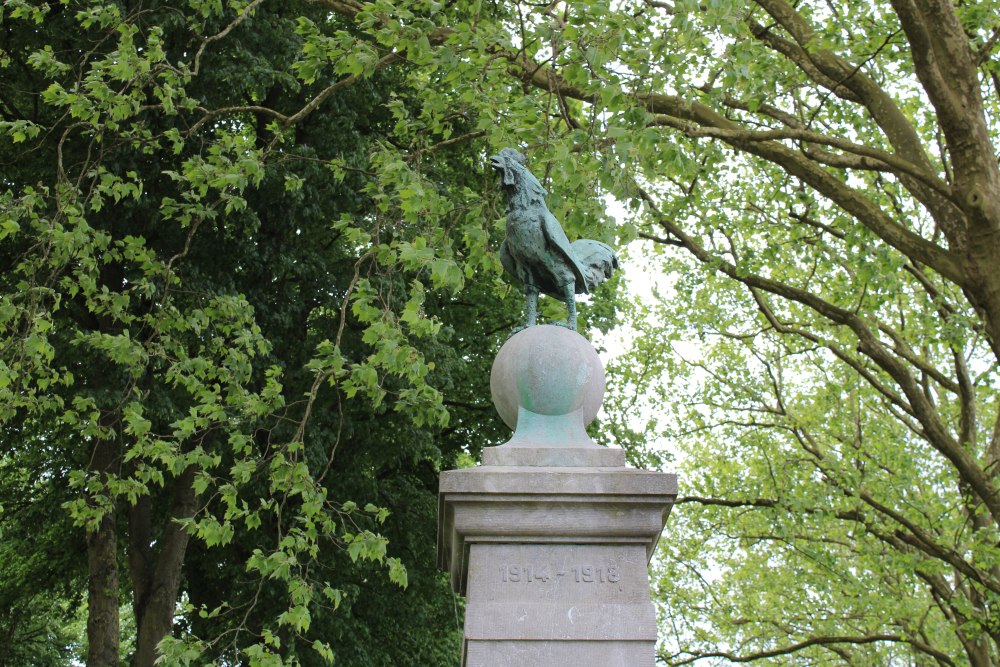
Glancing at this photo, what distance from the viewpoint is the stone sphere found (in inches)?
232

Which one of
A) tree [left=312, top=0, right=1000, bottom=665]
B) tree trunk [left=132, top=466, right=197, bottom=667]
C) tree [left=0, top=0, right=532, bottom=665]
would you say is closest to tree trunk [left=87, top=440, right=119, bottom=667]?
tree [left=0, top=0, right=532, bottom=665]

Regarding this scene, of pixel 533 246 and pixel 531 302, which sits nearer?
pixel 533 246

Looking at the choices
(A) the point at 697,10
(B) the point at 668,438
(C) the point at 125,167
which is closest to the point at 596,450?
(A) the point at 697,10

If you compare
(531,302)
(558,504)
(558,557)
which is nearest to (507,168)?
(531,302)

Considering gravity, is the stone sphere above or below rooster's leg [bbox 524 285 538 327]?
below

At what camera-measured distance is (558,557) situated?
18.1 feet

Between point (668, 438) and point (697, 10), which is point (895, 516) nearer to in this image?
point (668, 438)

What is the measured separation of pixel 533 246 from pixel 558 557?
1.63 m

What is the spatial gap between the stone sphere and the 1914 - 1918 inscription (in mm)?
819

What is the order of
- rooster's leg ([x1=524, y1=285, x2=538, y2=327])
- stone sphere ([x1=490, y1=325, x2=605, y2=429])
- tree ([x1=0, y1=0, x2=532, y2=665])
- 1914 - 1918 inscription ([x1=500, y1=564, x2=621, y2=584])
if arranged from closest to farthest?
1914 - 1918 inscription ([x1=500, y1=564, x2=621, y2=584]) → stone sphere ([x1=490, y1=325, x2=605, y2=429]) → rooster's leg ([x1=524, y1=285, x2=538, y2=327]) → tree ([x1=0, y1=0, x2=532, y2=665])

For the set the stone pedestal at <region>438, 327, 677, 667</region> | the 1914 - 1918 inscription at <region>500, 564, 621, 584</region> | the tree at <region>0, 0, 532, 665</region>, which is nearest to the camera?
→ the stone pedestal at <region>438, 327, 677, 667</region>

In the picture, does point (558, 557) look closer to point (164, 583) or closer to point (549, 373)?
point (549, 373)

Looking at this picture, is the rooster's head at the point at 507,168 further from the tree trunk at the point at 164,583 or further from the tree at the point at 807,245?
the tree trunk at the point at 164,583

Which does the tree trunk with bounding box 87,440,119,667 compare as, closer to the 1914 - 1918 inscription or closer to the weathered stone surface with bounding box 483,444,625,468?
the weathered stone surface with bounding box 483,444,625,468
